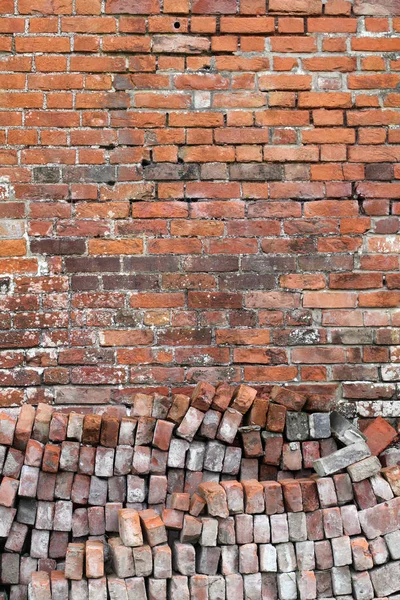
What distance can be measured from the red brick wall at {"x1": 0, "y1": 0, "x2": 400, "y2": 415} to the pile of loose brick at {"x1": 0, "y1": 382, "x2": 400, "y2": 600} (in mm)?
254

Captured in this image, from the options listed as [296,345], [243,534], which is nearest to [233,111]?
[296,345]

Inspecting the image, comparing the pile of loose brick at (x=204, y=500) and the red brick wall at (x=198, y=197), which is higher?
the red brick wall at (x=198, y=197)

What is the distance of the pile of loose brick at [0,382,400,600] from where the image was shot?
8.21 ft

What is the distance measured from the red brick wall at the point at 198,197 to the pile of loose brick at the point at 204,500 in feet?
0.83

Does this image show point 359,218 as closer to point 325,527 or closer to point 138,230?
point 138,230

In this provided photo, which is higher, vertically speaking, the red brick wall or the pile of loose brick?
the red brick wall

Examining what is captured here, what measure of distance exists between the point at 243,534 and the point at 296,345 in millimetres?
874

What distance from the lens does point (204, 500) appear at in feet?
8.32

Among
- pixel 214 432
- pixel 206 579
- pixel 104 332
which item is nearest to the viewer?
pixel 206 579

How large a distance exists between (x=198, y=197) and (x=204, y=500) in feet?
4.39

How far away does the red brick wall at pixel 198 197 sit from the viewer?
2.91 metres

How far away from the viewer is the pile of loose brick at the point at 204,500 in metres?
2.50

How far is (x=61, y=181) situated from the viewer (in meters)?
2.92

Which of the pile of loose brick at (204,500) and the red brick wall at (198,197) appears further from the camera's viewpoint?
the red brick wall at (198,197)
